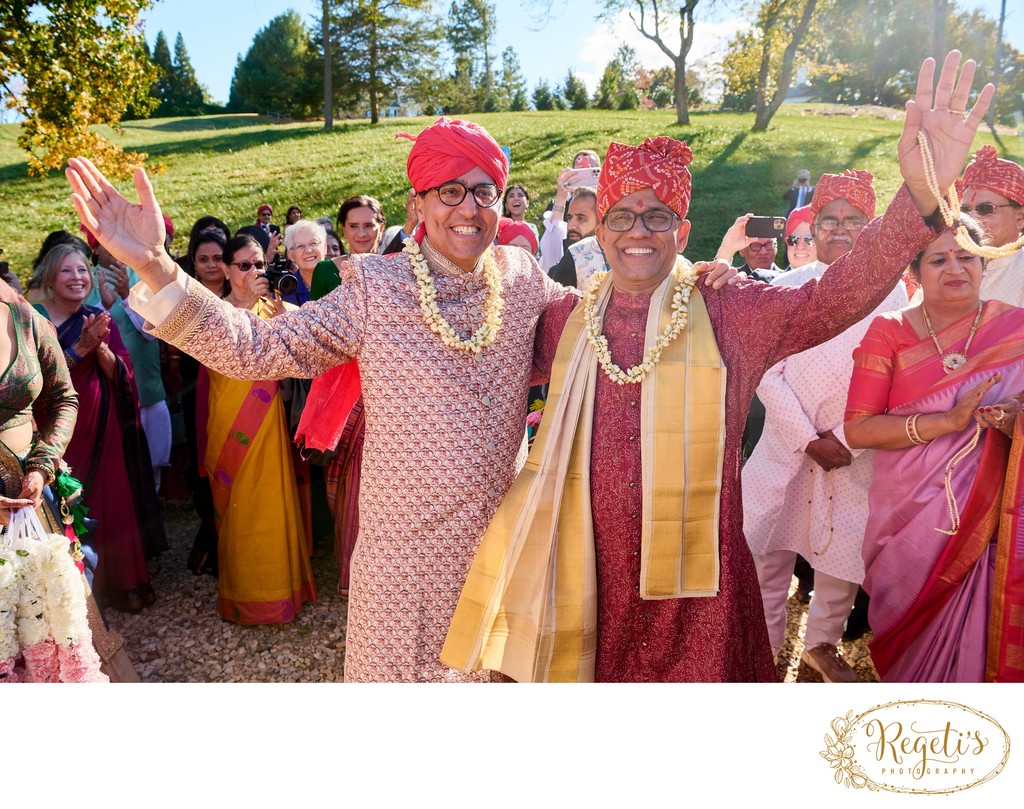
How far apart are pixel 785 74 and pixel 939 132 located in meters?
2.49

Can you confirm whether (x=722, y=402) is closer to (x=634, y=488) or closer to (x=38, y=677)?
(x=634, y=488)

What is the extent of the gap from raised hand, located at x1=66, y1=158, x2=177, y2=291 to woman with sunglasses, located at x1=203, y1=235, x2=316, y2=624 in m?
1.92

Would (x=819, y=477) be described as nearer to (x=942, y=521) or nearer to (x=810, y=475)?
(x=810, y=475)

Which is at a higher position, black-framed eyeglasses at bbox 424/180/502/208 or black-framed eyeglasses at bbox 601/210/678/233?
black-framed eyeglasses at bbox 424/180/502/208

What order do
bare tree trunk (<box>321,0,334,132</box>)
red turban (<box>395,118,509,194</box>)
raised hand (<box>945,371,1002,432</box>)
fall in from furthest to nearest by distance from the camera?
bare tree trunk (<box>321,0,334,132</box>) → raised hand (<box>945,371,1002,432</box>) → red turban (<box>395,118,509,194</box>)

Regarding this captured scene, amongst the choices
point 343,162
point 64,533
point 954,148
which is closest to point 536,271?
point 954,148

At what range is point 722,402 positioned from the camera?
2.06 metres

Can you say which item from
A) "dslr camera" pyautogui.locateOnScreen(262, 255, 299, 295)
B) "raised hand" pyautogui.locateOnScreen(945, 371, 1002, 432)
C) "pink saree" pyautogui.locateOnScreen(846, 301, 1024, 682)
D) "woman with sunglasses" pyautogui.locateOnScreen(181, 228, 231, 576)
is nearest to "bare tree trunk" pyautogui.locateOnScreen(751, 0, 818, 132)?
"pink saree" pyautogui.locateOnScreen(846, 301, 1024, 682)

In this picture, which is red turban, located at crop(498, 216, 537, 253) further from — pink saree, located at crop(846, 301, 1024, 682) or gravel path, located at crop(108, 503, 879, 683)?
pink saree, located at crop(846, 301, 1024, 682)

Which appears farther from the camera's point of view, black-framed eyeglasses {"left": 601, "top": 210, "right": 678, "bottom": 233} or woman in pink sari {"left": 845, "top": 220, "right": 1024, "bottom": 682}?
woman in pink sari {"left": 845, "top": 220, "right": 1024, "bottom": 682}

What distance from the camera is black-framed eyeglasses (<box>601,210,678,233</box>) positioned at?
213cm

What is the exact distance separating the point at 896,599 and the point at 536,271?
64.3 inches

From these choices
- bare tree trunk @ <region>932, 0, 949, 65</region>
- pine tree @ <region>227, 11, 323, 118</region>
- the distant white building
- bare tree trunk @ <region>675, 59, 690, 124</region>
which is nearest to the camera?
bare tree trunk @ <region>932, 0, 949, 65</region>

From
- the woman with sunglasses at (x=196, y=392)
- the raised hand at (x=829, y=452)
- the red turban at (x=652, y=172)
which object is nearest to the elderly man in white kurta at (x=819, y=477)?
the raised hand at (x=829, y=452)
